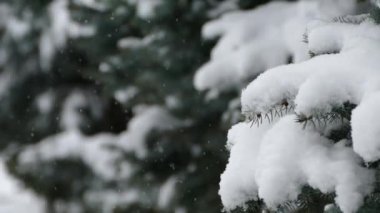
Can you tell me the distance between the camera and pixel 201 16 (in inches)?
163

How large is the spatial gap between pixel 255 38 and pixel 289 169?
226 cm

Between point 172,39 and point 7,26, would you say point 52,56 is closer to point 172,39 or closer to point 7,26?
point 7,26

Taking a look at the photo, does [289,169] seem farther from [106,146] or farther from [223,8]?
[106,146]

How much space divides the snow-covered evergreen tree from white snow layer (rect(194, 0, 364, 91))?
143cm

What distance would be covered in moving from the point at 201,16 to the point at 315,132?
2547 millimetres

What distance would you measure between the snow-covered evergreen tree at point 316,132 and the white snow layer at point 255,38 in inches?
56.3

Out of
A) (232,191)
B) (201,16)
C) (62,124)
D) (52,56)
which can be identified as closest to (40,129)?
(62,124)

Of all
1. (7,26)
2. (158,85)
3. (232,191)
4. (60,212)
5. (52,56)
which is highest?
(7,26)

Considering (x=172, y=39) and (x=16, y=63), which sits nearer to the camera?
(x=172, y=39)

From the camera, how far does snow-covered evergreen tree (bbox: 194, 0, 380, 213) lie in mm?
1523

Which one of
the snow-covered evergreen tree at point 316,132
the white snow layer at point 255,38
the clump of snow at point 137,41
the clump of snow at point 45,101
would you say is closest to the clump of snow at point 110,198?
the clump of snow at point 137,41

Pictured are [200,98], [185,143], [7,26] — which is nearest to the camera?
[200,98]

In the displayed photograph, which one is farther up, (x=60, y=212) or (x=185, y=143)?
(x=60, y=212)

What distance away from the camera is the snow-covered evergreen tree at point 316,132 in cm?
152
